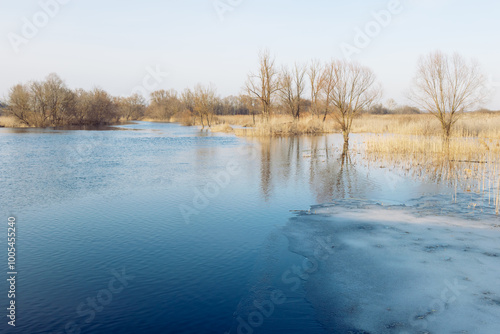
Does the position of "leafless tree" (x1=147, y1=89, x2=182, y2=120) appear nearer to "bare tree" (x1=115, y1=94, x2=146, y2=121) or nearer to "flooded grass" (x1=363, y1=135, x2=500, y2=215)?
"bare tree" (x1=115, y1=94, x2=146, y2=121)

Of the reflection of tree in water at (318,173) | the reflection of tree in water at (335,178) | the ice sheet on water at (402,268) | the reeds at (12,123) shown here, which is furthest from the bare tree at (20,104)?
the ice sheet on water at (402,268)

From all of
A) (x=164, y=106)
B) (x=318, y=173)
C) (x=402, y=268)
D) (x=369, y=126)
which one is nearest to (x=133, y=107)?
(x=164, y=106)

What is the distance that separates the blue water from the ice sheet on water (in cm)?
43

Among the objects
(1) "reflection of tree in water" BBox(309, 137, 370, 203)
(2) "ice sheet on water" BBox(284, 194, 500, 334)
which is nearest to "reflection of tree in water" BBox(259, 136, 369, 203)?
(1) "reflection of tree in water" BBox(309, 137, 370, 203)

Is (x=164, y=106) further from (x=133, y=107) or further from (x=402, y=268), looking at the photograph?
(x=402, y=268)

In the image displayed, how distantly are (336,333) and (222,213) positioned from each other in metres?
4.60

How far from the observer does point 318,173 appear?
12.8 metres

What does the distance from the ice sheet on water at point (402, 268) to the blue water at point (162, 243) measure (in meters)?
0.43

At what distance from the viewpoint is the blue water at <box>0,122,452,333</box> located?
3.86 metres

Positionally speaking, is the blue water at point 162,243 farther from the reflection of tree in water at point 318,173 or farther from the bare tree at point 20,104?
the bare tree at point 20,104

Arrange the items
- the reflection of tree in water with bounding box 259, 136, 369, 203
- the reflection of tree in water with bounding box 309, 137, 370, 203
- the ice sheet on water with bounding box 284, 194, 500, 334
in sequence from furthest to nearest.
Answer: the reflection of tree in water with bounding box 259, 136, 369, 203
the reflection of tree in water with bounding box 309, 137, 370, 203
the ice sheet on water with bounding box 284, 194, 500, 334

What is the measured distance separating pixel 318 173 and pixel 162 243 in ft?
25.9

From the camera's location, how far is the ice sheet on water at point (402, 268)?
370 cm

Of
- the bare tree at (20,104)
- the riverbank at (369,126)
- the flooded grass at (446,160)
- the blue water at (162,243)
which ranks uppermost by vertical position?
the bare tree at (20,104)
